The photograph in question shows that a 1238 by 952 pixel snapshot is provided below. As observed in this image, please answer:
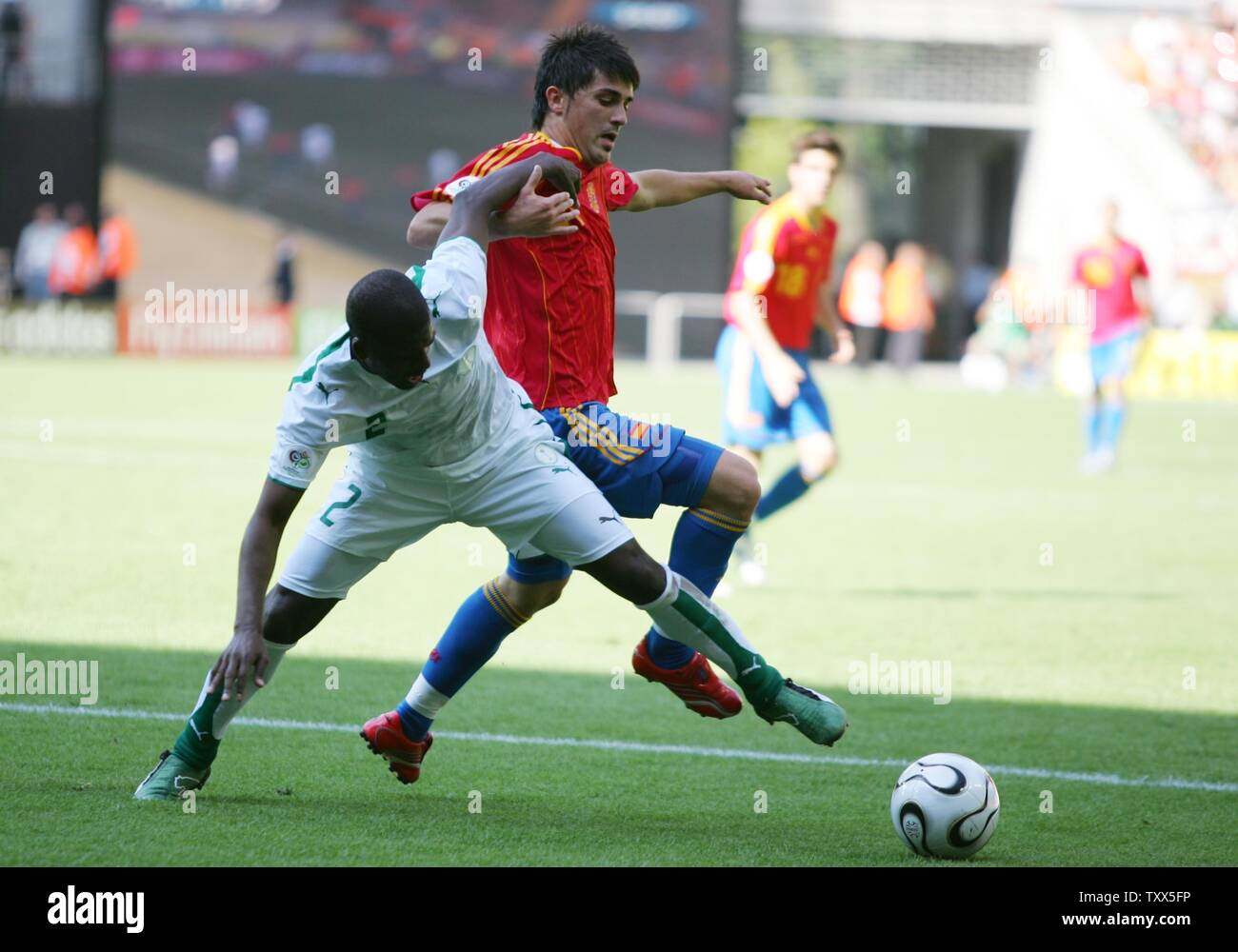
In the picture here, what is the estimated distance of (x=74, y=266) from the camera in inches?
1167

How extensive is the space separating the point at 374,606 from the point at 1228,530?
706 centimetres

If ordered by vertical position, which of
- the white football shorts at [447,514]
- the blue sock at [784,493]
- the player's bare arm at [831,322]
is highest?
the player's bare arm at [831,322]

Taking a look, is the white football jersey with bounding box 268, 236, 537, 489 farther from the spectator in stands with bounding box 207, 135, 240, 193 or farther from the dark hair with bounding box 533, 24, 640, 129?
the spectator in stands with bounding box 207, 135, 240, 193

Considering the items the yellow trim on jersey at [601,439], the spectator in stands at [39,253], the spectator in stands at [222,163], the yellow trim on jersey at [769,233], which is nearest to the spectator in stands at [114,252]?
the spectator in stands at [39,253]

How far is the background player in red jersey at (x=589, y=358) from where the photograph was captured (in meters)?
5.47

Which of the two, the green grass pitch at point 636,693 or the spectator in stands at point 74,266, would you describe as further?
the spectator in stands at point 74,266

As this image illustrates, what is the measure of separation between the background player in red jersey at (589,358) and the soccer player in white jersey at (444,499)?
26 centimetres

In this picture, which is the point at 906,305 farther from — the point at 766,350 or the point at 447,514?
the point at 447,514

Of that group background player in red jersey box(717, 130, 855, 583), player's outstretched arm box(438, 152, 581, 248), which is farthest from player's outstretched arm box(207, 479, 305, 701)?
background player in red jersey box(717, 130, 855, 583)

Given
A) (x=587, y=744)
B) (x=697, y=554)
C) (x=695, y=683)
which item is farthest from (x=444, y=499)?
(x=587, y=744)

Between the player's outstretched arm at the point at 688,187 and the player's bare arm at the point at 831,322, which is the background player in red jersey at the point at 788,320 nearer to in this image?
the player's bare arm at the point at 831,322

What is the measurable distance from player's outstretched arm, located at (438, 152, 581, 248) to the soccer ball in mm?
1947
